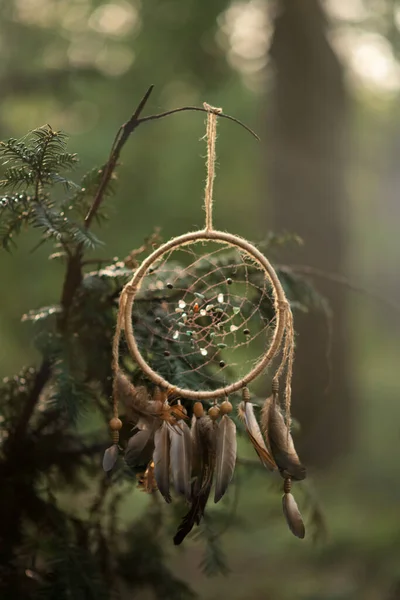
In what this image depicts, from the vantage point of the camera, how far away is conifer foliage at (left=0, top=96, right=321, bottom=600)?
88 centimetres

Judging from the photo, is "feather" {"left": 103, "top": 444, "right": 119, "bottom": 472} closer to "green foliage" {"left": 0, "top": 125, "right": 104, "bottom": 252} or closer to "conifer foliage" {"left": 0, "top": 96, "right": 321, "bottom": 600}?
"conifer foliage" {"left": 0, "top": 96, "right": 321, "bottom": 600}

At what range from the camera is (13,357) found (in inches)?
80.3

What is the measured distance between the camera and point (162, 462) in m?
0.78

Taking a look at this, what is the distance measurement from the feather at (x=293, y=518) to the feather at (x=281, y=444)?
1.2 inches

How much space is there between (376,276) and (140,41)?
14.4ft

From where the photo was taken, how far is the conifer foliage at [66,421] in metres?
0.88

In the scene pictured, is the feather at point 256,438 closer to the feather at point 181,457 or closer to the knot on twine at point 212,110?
the feather at point 181,457

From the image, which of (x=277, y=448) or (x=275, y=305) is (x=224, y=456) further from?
(x=275, y=305)

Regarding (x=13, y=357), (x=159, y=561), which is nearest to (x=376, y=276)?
(x=13, y=357)

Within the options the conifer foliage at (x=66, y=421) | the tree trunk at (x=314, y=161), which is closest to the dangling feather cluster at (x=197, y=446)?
the conifer foliage at (x=66, y=421)

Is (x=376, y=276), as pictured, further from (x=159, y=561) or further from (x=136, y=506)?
(x=159, y=561)

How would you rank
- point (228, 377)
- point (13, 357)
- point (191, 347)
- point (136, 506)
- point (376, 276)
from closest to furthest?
point (191, 347) → point (228, 377) → point (136, 506) → point (13, 357) → point (376, 276)

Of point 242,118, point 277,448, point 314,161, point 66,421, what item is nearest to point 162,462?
point 277,448

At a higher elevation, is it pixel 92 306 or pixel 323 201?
pixel 323 201
